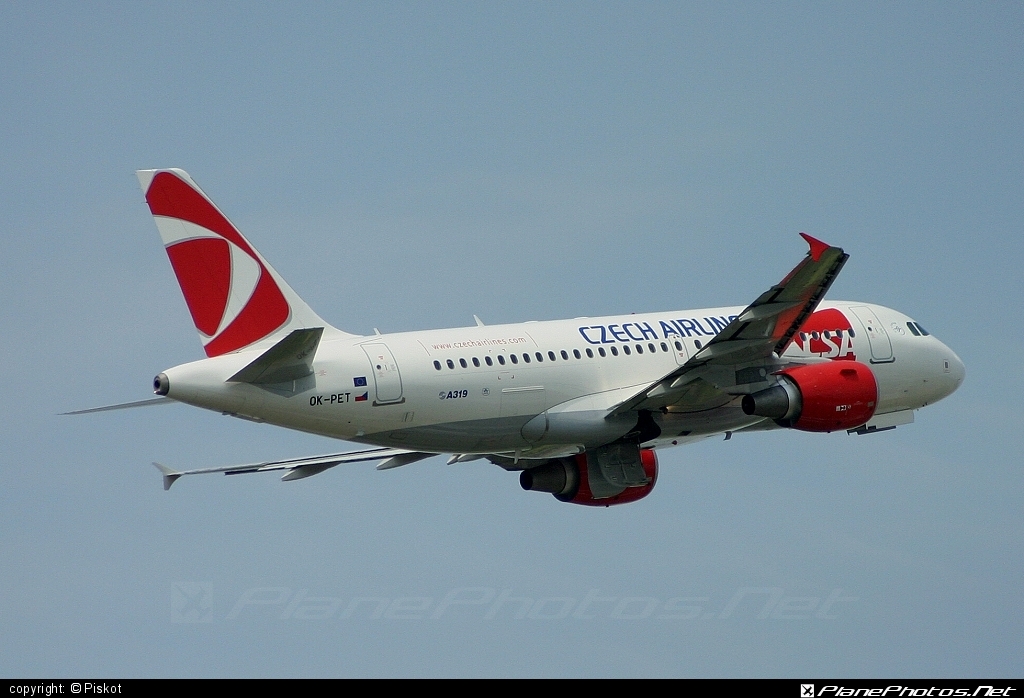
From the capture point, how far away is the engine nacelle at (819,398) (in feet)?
141

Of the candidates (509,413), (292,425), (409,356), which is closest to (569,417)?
(509,413)

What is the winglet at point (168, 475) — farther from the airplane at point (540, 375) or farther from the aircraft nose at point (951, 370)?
the aircraft nose at point (951, 370)

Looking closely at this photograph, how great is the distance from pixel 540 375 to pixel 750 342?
5341mm

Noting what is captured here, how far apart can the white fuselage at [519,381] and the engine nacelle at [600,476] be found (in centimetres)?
102

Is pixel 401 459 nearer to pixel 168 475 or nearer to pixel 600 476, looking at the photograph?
pixel 600 476

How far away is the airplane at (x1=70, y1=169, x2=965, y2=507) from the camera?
3994cm

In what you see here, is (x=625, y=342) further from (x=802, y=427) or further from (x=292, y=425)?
(x=292, y=425)

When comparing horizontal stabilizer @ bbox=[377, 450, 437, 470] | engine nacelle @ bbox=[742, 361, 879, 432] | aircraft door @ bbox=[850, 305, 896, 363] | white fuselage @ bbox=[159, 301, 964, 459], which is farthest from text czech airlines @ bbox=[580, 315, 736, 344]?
horizontal stabilizer @ bbox=[377, 450, 437, 470]

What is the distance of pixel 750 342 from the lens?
41.8 meters

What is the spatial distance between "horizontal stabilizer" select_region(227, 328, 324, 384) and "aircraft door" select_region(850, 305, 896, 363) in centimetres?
1659

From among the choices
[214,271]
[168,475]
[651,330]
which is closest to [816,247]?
[651,330]
